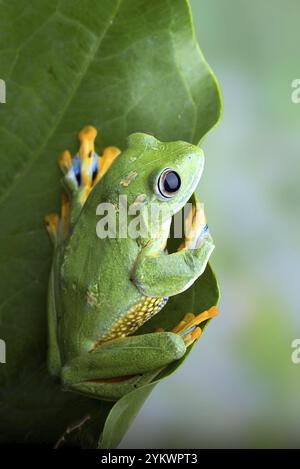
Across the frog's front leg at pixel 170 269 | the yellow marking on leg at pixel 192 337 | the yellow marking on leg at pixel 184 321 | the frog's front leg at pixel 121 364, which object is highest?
the frog's front leg at pixel 170 269

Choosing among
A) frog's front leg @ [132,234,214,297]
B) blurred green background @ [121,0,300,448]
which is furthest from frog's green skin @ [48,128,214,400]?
blurred green background @ [121,0,300,448]

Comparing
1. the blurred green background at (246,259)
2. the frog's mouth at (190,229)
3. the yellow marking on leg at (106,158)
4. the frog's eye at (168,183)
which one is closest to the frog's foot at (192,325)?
the frog's mouth at (190,229)

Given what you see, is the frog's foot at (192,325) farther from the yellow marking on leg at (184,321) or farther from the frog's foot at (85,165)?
the frog's foot at (85,165)

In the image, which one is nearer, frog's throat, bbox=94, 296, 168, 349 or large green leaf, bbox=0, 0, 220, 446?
large green leaf, bbox=0, 0, 220, 446

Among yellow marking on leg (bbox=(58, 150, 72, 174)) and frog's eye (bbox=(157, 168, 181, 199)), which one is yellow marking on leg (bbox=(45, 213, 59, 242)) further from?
frog's eye (bbox=(157, 168, 181, 199))

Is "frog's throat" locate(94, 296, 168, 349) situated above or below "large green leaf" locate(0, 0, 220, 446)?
below

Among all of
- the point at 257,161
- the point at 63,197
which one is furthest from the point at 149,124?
the point at 257,161
